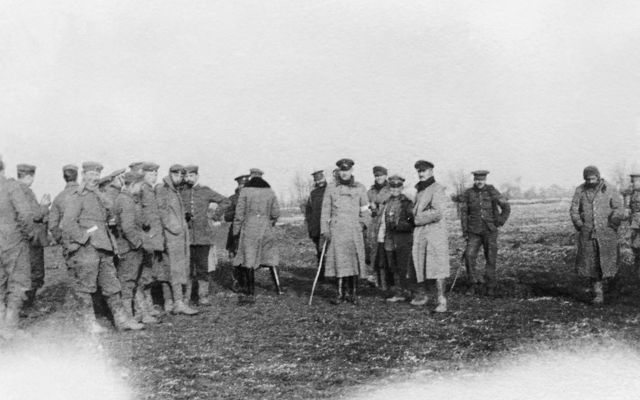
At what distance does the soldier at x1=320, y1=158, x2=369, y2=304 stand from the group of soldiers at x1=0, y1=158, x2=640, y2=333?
16 millimetres

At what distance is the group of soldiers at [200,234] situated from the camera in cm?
684

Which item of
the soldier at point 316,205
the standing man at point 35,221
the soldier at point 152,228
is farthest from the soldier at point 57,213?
the soldier at point 316,205

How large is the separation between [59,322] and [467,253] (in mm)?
6113

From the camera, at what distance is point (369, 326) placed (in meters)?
6.83

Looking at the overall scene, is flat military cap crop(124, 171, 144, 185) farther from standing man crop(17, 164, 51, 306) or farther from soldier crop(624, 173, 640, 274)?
soldier crop(624, 173, 640, 274)

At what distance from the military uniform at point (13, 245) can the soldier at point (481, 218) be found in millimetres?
6322

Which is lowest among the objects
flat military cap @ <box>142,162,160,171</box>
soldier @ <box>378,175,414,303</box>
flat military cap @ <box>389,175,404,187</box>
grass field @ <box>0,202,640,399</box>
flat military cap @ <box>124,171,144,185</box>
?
grass field @ <box>0,202,640,399</box>

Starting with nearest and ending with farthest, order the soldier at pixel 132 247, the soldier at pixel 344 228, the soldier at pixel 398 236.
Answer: the soldier at pixel 132 247
the soldier at pixel 344 228
the soldier at pixel 398 236

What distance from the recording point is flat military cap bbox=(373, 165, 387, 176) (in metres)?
10.5

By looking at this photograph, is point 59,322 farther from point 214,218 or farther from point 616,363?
point 616,363

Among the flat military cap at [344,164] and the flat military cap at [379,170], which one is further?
the flat military cap at [379,170]

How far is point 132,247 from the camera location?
729cm

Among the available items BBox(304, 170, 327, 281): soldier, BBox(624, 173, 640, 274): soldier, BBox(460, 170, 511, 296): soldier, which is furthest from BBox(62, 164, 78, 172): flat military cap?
BBox(624, 173, 640, 274): soldier

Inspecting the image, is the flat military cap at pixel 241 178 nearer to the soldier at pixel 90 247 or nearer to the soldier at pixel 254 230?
the soldier at pixel 254 230
